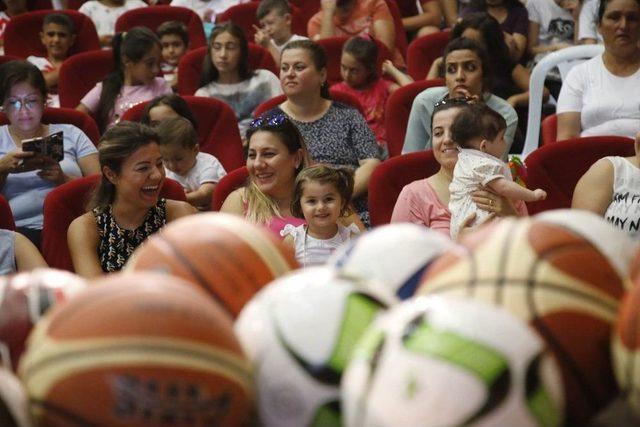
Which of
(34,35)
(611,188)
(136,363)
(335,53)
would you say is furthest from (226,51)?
(136,363)

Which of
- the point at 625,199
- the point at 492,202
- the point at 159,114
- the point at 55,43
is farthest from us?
the point at 55,43

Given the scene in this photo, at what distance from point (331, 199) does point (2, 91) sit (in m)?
2.08

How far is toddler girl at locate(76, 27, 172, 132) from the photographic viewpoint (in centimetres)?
705

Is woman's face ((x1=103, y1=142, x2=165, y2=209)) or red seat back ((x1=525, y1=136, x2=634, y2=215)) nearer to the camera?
woman's face ((x1=103, y1=142, x2=165, y2=209))

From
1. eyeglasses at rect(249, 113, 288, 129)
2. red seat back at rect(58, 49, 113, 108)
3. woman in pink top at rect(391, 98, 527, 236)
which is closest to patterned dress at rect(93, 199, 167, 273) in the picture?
eyeglasses at rect(249, 113, 288, 129)

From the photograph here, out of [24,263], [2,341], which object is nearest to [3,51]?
[24,263]

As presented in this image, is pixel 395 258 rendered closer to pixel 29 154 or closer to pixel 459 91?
pixel 29 154

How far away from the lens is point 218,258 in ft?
7.98

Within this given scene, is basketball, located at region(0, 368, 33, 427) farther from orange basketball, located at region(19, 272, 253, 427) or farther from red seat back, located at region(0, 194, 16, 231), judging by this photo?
red seat back, located at region(0, 194, 16, 231)

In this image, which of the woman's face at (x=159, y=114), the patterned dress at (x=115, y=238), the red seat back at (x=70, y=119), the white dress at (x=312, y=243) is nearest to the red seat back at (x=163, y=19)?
the red seat back at (x=70, y=119)

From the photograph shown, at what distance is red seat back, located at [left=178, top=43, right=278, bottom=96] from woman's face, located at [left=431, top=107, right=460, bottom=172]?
2.79 m

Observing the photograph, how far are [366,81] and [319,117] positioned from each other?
3.17 ft

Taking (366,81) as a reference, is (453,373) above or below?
above

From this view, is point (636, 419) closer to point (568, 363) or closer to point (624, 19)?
point (568, 363)
